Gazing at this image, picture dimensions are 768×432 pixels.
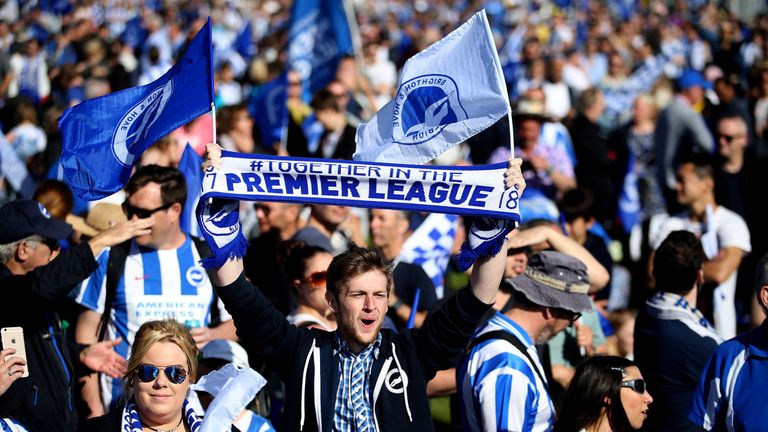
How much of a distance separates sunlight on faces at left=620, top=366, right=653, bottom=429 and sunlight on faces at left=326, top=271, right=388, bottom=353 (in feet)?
3.77

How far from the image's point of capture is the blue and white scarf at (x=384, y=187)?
421cm

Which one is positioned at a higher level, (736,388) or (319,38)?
(319,38)

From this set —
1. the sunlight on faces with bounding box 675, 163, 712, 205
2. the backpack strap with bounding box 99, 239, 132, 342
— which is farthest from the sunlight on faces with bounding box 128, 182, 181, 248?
the sunlight on faces with bounding box 675, 163, 712, 205

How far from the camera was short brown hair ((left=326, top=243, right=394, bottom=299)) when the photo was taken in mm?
4246

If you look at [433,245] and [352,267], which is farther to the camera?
[433,245]

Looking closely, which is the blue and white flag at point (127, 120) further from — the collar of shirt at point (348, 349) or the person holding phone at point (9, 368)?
the collar of shirt at point (348, 349)

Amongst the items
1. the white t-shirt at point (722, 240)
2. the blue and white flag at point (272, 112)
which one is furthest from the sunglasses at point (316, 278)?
the blue and white flag at point (272, 112)

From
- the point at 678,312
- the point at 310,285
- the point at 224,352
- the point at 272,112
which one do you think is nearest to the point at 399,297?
the point at 310,285

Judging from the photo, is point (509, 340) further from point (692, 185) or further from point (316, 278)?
point (692, 185)

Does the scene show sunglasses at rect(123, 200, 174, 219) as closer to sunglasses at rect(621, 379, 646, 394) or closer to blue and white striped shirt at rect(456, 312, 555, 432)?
blue and white striped shirt at rect(456, 312, 555, 432)

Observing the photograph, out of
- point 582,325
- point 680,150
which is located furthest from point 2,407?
point 680,150

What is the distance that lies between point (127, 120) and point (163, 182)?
2.90 ft

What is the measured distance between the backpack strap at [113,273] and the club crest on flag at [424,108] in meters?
1.94

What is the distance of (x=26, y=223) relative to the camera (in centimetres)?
543
